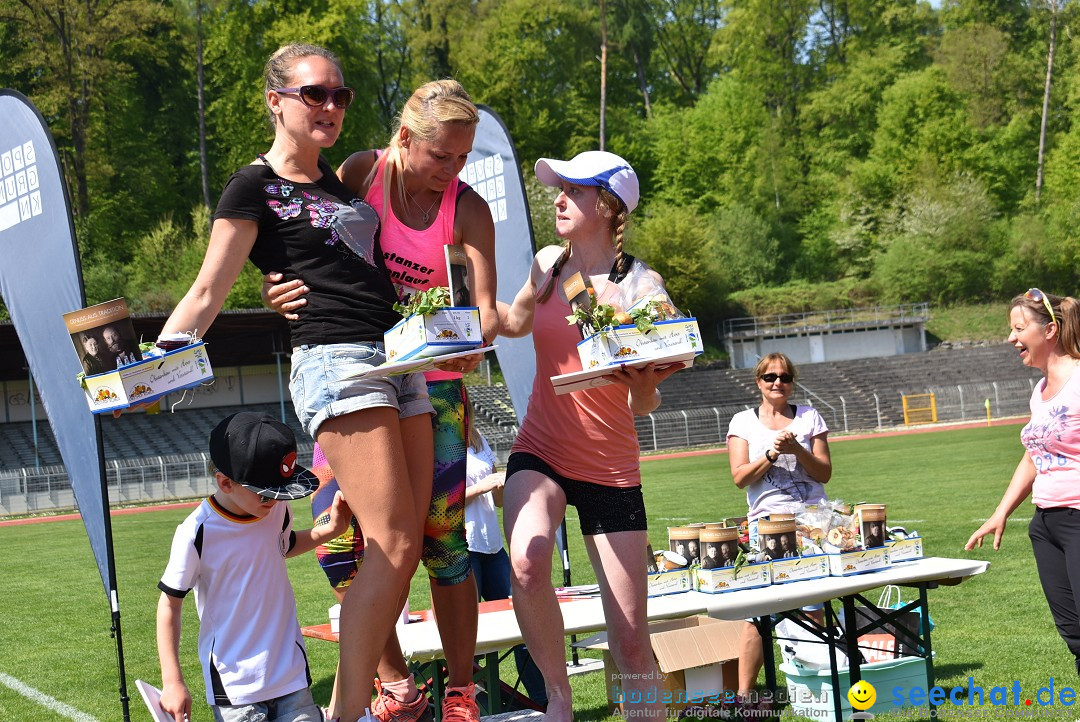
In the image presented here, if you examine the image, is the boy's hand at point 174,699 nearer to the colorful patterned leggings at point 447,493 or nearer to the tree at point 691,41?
the colorful patterned leggings at point 447,493

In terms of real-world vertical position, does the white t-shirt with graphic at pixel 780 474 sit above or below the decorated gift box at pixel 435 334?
below

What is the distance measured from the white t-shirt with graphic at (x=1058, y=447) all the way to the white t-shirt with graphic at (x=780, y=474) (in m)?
1.27

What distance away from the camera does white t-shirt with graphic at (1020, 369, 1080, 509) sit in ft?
17.3

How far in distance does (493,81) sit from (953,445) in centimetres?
4020

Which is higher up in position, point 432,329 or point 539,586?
point 432,329

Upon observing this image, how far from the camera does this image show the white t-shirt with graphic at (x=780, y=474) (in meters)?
6.46

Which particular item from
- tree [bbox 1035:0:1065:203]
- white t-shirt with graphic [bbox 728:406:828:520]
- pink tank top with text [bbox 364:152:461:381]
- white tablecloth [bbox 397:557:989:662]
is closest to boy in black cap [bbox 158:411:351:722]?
pink tank top with text [bbox 364:152:461:381]

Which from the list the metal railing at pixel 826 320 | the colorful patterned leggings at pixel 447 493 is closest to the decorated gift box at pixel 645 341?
the colorful patterned leggings at pixel 447 493

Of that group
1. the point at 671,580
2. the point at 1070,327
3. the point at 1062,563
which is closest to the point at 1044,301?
the point at 1070,327

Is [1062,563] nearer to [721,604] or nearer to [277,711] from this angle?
[721,604]

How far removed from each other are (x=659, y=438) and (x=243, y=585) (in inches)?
1312

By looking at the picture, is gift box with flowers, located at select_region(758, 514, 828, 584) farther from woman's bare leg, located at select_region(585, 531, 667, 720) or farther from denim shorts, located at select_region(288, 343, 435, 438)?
denim shorts, located at select_region(288, 343, 435, 438)

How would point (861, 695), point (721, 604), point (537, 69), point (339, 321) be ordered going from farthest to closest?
point (537, 69) → point (861, 695) → point (721, 604) → point (339, 321)

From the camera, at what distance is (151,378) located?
3559 mm
